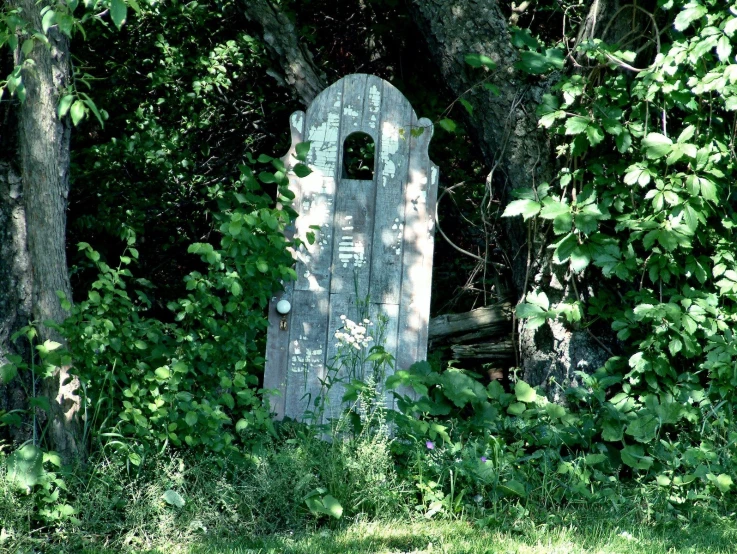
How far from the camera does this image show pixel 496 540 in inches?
140

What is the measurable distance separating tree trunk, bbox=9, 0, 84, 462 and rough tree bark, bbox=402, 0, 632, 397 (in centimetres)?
230

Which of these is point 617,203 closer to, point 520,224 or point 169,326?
point 520,224

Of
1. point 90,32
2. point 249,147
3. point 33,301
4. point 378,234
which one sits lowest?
point 33,301

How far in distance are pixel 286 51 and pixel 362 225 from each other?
4.89 feet

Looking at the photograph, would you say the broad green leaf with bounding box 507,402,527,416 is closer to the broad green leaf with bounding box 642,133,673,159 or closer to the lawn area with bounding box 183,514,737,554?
the lawn area with bounding box 183,514,737,554

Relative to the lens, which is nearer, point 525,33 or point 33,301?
point 33,301

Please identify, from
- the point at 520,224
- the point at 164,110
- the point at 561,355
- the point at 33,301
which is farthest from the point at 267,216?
the point at 164,110

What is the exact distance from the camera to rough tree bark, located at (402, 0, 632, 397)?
4.91 meters

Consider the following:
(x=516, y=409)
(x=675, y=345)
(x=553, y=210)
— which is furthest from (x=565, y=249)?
(x=516, y=409)

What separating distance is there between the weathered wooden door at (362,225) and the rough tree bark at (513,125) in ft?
1.58

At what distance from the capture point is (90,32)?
18.8ft

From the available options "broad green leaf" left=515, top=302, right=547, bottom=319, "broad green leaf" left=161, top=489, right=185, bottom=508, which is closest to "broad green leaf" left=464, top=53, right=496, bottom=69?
"broad green leaf" left=515, top=302, right=547, bottom=319

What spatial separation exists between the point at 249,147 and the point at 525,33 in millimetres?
2615

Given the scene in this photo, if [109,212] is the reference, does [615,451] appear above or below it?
below
